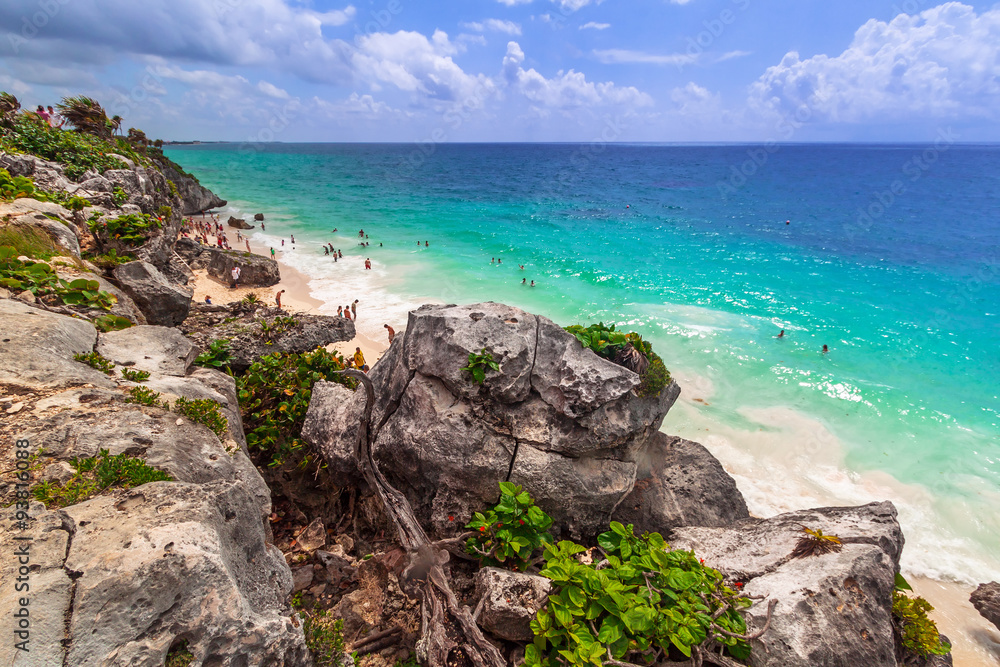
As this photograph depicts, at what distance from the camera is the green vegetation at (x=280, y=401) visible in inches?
328

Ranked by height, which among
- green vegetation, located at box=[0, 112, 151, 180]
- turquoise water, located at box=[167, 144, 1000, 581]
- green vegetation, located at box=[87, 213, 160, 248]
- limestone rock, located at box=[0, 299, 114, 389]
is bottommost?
turquoise water, located at box=[167, 144, 1000, 581]

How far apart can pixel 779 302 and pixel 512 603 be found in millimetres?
32538

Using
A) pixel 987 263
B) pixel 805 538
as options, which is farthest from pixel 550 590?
pixel 987 263

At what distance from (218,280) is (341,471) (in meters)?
23.9

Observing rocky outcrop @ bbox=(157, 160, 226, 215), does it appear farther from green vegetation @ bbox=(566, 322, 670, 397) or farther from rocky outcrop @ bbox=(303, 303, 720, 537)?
green vegetation @ bbox=(566, 322, 670, 397)

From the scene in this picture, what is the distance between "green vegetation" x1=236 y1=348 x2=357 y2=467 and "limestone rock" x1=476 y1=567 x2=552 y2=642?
431cm

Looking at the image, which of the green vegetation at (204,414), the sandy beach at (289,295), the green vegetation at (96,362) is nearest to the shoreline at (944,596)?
the sandy beach at (289,295)

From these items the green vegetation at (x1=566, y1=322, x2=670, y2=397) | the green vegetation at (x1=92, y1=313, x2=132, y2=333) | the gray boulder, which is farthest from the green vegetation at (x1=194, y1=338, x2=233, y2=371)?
the green vegetation at (x1=566, y1=322, x2=670, y2=397)

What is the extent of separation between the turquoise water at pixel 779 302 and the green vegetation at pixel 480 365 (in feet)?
37.4

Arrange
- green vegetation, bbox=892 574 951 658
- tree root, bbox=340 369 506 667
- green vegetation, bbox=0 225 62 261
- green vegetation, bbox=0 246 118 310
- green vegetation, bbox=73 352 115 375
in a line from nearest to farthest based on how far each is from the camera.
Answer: tree root, bbox=340 369 506 667 → green vegetation, bbox=73 352 115 375 → green vegetation, bbox=892 574 951 658 → green vegetation, bbox=0 246 118 310 → green vegetation, bbox=0 225 62 261

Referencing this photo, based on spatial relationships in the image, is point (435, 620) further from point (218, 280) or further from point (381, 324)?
point (218, 280)

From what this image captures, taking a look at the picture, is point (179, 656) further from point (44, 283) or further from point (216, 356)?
point (44, 283)

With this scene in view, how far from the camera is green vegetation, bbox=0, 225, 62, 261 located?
8.30 meters

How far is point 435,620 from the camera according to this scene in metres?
5.82
